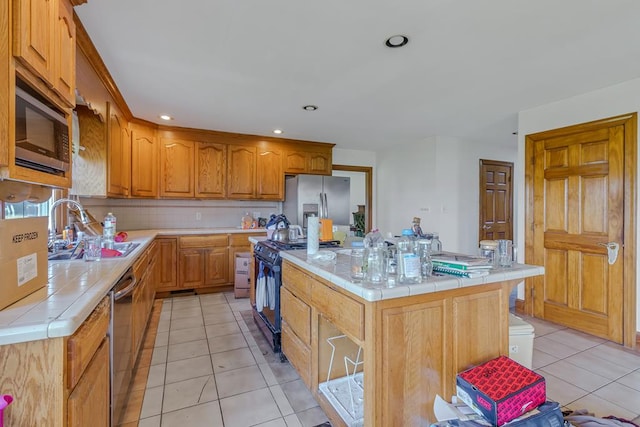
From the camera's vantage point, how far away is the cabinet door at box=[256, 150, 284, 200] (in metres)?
4.64

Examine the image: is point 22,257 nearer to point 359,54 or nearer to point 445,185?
point 359,54

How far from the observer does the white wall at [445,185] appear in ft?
15.0

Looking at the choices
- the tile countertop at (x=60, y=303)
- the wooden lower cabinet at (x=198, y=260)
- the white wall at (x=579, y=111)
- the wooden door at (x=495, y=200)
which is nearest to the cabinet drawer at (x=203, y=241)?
the wooden lower cabinet at (x=198, y=260)

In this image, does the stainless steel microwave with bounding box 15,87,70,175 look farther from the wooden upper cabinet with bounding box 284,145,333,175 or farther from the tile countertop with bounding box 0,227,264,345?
the wooden upper cabinet with bounding box 284,145,333,175

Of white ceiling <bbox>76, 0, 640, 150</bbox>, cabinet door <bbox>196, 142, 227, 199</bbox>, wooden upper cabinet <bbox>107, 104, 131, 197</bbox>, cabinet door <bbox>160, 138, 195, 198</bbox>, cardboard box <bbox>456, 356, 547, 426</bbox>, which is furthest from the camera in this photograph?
cabinet door <bbox>196, 142, 227, 199</bbox>

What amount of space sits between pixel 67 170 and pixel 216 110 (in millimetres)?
2116

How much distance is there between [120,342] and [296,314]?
986 millimetres

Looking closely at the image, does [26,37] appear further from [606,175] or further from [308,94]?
[606,175]

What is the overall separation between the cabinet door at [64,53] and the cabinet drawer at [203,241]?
2.64 meters

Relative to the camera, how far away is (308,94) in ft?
9.66

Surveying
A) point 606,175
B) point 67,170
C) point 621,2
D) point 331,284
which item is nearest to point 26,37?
point 67,170

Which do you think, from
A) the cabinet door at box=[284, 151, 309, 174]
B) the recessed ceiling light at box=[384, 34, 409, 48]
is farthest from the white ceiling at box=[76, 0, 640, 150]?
the cabinet door at box=[284, 151, 309, 174]

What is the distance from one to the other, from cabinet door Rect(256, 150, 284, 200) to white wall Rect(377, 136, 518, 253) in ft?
6.71

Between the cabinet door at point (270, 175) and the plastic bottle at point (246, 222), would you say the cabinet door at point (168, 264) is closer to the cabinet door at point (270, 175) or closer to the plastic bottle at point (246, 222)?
the plastic bottle at point (246, 222)
